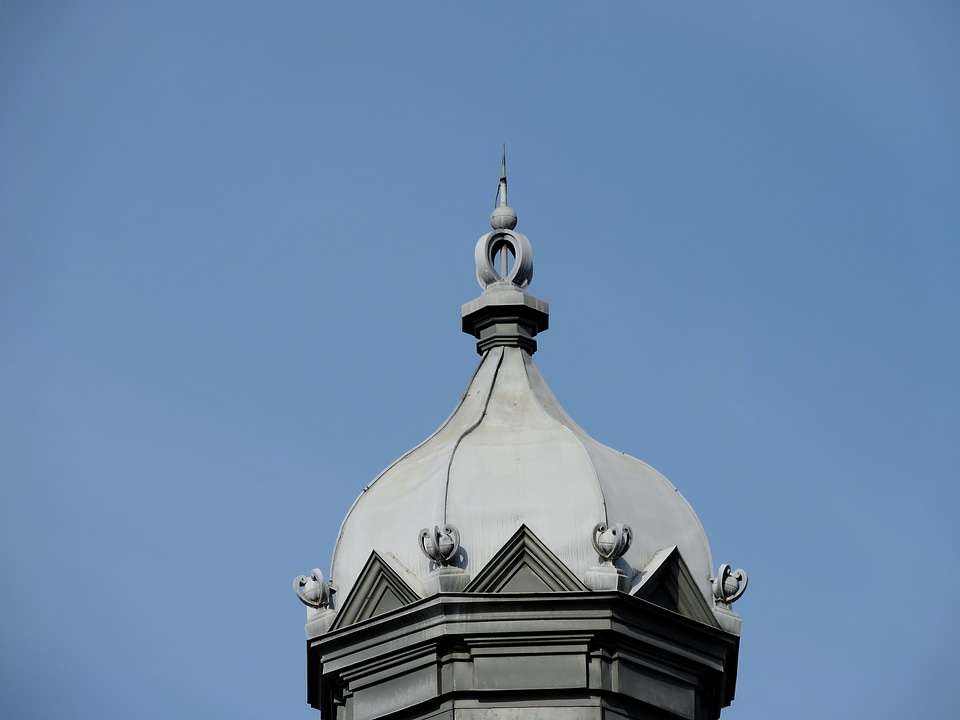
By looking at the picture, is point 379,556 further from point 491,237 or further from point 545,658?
point 491,237

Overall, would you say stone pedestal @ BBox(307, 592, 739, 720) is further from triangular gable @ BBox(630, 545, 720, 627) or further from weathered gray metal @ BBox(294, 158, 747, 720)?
triangular gable @ BBox(630, 545, 720, 627)

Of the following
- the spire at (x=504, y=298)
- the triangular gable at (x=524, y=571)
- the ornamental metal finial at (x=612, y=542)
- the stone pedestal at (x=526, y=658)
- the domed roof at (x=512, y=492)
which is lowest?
the stone pedestal at (x=526, y=658)

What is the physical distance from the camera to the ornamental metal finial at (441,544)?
3891cm

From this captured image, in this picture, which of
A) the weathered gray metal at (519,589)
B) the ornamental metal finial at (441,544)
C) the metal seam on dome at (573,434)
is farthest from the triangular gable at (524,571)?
the metal seam on dome at (573,434)

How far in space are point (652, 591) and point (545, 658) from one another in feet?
6.04

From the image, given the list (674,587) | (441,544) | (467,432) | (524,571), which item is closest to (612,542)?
(524,571)

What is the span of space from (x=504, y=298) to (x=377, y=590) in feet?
16.7

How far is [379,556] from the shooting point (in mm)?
39844

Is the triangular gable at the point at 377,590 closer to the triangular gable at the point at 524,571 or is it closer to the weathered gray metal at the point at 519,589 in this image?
the weathered gray metal at the point at 519,589

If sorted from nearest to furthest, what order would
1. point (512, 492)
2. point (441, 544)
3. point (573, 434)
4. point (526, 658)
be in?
1. point (526, 658)
2. point (441, 544)
3. point (512, 492)
4. point (573, 434)

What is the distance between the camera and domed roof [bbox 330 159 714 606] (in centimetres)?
3941

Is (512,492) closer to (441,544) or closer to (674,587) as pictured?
(441,544)

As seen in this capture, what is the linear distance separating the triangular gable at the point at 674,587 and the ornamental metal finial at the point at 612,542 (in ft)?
2.18

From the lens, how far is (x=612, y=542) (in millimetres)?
38906
